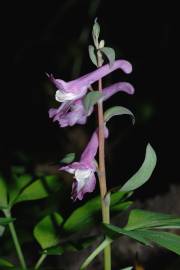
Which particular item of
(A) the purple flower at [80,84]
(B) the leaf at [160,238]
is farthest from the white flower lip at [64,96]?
(B) the leaf at [160,238]

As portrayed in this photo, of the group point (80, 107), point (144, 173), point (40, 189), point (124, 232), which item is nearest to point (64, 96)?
point (80, 107)

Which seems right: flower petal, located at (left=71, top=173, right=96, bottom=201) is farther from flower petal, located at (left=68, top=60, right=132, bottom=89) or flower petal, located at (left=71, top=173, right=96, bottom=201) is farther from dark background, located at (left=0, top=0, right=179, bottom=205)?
dark background, located at (left=0, top=0, right=179, bottom=205)

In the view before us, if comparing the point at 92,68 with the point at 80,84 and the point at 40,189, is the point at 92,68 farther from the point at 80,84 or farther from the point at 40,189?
the point at 80,84

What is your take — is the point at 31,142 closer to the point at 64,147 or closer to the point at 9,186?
the point at 64,147

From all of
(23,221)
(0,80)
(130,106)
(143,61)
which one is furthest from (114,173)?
(23,221)

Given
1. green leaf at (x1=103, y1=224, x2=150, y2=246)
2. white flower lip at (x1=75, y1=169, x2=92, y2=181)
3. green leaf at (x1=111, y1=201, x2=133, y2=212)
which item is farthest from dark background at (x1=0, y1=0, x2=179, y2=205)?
green leaf at (x1=103, y1=224, x2=150, y2=246)
